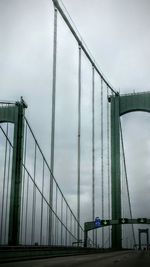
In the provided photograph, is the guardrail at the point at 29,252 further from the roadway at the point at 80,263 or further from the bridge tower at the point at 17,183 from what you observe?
the bridge tower at the point at 17,183

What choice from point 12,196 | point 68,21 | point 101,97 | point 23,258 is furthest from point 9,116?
point 23,258

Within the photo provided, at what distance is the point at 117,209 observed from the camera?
171 ft

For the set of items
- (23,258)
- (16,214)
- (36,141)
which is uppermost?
(36,141)

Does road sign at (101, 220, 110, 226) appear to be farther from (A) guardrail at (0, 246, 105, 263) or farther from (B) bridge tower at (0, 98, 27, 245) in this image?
(A) guardrail at (0, 246, 105, 263)

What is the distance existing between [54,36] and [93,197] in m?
18.8

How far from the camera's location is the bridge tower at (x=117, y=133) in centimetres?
5100

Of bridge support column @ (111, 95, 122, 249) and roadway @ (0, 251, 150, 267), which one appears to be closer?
roadway @ (0, 251, 150, 267)

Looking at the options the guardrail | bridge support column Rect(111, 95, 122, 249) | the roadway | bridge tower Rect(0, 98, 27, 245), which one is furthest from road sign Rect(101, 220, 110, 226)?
the roadway

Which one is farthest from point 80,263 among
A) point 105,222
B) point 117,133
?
point 105,222

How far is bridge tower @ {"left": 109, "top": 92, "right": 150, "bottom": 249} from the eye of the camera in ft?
167

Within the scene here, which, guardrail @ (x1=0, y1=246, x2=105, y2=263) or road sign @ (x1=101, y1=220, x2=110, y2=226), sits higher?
road sign @ (x1=101, y1=220, x2=110, y2=226)

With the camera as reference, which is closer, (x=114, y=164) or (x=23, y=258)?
(x=23, y=258)

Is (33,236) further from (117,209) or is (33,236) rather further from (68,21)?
(117,209)

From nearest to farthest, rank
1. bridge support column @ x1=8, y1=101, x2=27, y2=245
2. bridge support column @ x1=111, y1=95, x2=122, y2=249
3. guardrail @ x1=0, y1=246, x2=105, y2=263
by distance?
guardrail @ x1=0, y1=246, x2=105, y2=263, bridge support column @ x1=8, y1=101, x2=27, y2=245, bridge support column @ x1=111, y1=95, x2=122, y2=249
